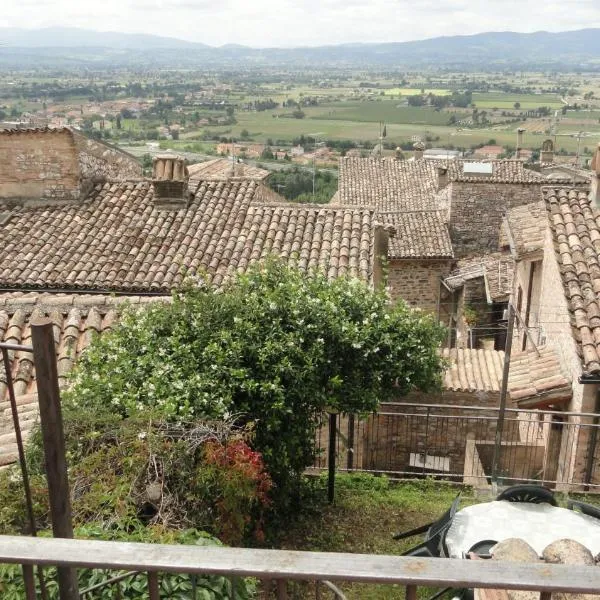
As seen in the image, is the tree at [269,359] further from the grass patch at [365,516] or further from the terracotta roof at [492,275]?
the terracotta roof at [492,275]

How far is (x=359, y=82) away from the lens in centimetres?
19650

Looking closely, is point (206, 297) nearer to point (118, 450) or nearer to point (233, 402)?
point (233, 402)

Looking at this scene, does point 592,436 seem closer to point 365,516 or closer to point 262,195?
point 365,516

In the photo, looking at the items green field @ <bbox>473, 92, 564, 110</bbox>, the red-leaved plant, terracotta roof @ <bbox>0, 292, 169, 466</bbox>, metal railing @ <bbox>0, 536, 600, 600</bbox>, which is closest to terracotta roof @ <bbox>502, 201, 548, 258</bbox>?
terracotta roof @ <bbox>0, 292, 169, 466</bbox>

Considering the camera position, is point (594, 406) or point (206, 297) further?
point (594, 406)

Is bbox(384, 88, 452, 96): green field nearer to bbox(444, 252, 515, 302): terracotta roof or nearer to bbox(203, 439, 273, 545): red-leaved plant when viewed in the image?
bbox(444, 252, 515, 302): terracotta roof

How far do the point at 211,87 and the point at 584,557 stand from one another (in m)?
162

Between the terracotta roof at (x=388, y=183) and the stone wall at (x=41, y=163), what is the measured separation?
18222 mm

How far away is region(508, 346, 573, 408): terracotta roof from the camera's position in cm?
966

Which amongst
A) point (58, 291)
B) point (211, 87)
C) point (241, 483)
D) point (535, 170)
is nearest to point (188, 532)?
point (241, 483)

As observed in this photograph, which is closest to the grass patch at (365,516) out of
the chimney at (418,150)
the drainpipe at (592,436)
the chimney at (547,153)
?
the drainpipe at (592,436)

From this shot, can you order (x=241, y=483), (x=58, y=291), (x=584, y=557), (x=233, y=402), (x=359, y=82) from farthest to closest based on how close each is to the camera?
(x=359, y=82) < (x=58, y=291) < (x=233, y=402) < (x=241, y=483) < (x=584, y=557)

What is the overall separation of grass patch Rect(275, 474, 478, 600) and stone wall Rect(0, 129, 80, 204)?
10.4 metres

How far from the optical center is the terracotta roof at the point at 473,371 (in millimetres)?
11520
